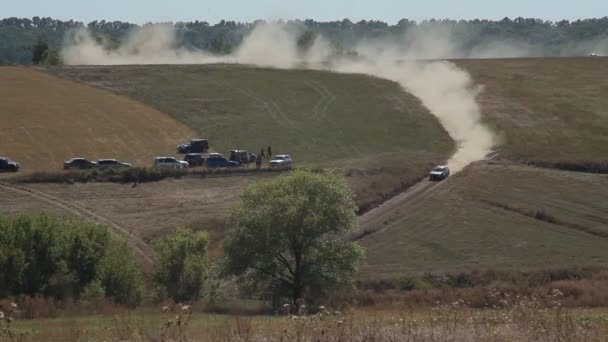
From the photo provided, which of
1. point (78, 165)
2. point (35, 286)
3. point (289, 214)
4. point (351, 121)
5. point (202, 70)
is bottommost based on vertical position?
point (35, 286)

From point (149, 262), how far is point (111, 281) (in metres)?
11.3

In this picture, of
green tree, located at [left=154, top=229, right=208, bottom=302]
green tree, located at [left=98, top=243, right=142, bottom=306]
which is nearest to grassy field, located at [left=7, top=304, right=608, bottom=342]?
green tree, located at [left=98, top=243, right=142, bottom=306]

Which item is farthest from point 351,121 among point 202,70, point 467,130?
point 202,70

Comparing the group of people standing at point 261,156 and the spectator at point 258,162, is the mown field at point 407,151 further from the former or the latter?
the spectator at point 258,162

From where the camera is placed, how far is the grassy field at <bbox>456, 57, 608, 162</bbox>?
291 feet

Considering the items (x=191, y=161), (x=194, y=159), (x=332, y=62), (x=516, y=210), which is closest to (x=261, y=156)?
(x=194, y=159)

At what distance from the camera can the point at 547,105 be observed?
355ft

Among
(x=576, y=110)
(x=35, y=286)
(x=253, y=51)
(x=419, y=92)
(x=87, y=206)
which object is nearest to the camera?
(x=35, y=286)

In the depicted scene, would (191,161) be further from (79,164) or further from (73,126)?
(73,126)

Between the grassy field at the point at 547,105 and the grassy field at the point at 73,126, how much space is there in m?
32.7

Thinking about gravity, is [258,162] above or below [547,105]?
below

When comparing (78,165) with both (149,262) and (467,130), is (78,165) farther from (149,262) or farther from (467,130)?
(467,130)

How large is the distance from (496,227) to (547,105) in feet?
170

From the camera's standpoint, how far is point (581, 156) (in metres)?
84.4
